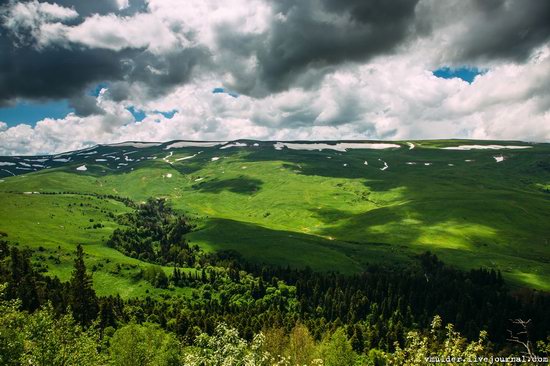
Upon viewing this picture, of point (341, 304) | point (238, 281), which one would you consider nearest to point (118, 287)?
point (238, 281)

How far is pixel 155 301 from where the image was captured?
6791 inches

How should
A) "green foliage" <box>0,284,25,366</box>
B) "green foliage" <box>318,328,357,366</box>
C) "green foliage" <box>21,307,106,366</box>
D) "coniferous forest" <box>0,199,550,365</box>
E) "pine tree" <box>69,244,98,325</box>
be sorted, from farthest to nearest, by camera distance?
"pine tree" <box>69,244,98,325</box>
"coniferous forest" <box>0,199,550,365</box>
"green foliage" <box>318,328,357,366</box>
"green foliage" <box>21,307,106,366</box>
"green foliage" <box>0,284,25,366</box>

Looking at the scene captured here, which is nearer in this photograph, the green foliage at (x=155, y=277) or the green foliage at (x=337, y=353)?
the green foliage at (x=337, y=353)

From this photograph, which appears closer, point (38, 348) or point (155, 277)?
point (38, 348)

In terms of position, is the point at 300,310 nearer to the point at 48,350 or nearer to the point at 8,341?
the point at 48,350

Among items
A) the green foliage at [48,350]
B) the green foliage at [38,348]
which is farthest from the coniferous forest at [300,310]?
the green foliage at [38,348]

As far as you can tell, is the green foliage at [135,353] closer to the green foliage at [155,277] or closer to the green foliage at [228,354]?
the green foliage at [228,354]

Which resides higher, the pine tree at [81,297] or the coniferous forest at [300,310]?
the pine tree at [81,297]

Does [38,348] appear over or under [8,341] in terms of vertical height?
under

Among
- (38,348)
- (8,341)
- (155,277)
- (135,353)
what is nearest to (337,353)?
(135,353)

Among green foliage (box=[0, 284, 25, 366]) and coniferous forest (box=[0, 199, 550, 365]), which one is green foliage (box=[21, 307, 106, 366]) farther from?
coniferous forest (box=[0, 199, 550, 365])

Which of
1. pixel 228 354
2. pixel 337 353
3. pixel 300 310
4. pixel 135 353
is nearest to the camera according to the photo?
pixel 228 354

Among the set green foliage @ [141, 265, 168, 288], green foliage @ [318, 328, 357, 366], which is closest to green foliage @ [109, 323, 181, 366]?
green foliage @ [318, 328, 357, 366]

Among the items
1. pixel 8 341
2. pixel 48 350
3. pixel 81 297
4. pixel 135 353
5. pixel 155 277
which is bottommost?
pixel 155 277
